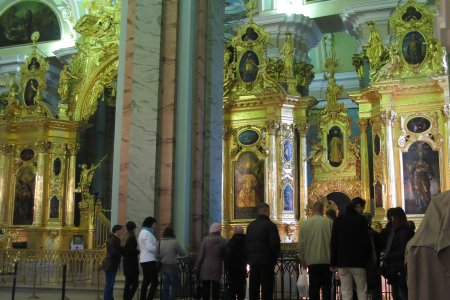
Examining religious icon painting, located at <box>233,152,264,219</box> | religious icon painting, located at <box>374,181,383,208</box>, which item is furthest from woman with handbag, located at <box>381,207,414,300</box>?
religious icon painting, located at <box>233,152,264,219</box>

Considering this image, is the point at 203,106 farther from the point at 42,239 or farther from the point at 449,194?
the point at 42,239

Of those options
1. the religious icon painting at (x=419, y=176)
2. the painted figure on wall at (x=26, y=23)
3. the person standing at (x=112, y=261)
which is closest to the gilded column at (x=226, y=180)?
the religious icon painting at (x=419, y=176)

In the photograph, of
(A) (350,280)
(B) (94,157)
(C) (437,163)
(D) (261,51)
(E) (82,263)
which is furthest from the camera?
(B) (94,157)

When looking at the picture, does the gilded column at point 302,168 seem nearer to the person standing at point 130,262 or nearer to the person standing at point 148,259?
the person standing at point 130,262

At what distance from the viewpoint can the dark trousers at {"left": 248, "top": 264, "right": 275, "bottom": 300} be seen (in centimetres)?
665

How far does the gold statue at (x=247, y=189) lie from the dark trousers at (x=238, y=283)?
8.78m

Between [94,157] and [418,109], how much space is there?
37.1 feet

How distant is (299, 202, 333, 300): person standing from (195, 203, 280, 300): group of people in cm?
39

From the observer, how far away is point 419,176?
568 inches

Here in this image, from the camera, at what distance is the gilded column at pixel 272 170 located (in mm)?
15852

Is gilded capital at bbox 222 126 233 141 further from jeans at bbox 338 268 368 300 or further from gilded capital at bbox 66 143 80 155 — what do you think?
jeans at bbox 338 268 368 300

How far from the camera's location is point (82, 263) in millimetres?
12203

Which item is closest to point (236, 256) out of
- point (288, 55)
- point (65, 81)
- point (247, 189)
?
point (247, 189)

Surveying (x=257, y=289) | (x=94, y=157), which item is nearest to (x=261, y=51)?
(x=94, y=157)
